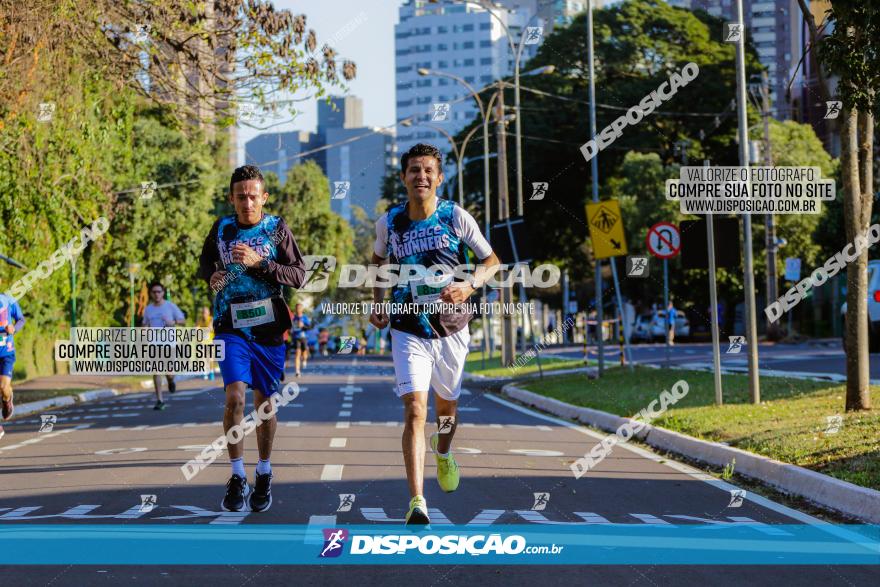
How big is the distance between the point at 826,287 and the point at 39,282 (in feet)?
126

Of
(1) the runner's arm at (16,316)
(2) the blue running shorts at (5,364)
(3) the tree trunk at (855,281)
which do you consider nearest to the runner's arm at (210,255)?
(1) the runner's arm at (16,316)

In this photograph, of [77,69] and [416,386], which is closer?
[416,386]

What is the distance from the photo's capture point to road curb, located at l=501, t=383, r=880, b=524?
28.0 ft

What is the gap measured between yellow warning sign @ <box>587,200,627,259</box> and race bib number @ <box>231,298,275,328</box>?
589 inches

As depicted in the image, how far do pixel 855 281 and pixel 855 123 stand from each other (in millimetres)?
1686

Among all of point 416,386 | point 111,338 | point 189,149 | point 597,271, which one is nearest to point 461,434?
point 416,386

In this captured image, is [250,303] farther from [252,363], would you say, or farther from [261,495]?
[261,495]

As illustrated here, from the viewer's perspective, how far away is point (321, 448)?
42.5ft

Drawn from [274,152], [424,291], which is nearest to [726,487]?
[424,291]

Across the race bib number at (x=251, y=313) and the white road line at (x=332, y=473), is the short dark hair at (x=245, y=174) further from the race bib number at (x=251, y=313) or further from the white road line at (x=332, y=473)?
the white road line at (x=332, y=473)

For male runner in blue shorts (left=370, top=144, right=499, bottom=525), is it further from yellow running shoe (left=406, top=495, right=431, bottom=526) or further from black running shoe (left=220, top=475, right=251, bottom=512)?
black running shoe (left=220, top=475, right=251, bottom=512)

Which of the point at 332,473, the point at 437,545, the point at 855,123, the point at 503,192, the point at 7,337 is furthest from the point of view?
the point at 503,192

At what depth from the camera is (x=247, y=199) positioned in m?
8.22
